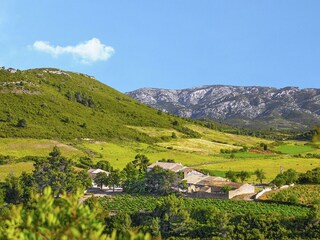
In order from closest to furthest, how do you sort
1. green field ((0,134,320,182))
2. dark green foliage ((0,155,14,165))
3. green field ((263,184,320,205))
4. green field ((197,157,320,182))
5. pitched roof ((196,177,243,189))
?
green field ((263,184,320,205)) → pitched roof ((196,177,243,189)) → dark green foliage ((0,155,14,165)) → green field ((197,157,320,182)) → green field ((0,134,320,182))

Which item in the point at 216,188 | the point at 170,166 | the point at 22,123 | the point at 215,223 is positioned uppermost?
the point at 22,123

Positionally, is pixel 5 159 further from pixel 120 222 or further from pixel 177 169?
pixel 120 222

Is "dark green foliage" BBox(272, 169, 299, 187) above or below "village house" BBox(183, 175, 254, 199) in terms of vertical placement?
above

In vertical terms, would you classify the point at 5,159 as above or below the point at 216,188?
above

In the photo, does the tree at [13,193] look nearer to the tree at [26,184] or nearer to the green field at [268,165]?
the tree at [26,184]

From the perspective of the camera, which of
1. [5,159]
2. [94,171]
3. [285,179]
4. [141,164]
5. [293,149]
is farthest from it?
[293,149]

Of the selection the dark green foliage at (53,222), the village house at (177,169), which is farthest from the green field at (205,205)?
the dark green foliage at (53,222)

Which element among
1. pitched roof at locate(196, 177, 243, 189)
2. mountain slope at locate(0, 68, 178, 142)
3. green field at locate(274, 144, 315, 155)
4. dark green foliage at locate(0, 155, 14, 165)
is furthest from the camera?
green field at locate(274, 144, 315, 155)

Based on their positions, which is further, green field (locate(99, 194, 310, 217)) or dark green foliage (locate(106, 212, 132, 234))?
green field (locate(99, 194, 310, 217))

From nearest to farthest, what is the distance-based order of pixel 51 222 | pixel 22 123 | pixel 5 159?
pixel 51 222 < pixel 5 159 < pixel 22 123

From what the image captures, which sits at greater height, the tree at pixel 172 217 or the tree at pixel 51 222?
the tree at pixel 51 222

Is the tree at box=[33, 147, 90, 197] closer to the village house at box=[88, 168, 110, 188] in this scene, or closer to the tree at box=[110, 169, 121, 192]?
the tree at box=[110, 169, 121, 192]

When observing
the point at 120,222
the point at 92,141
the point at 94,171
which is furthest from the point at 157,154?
the point at 120,222

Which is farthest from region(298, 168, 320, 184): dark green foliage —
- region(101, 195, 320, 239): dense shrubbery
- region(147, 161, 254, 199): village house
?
region(101, 195, 320, 239): dense shrubbery
